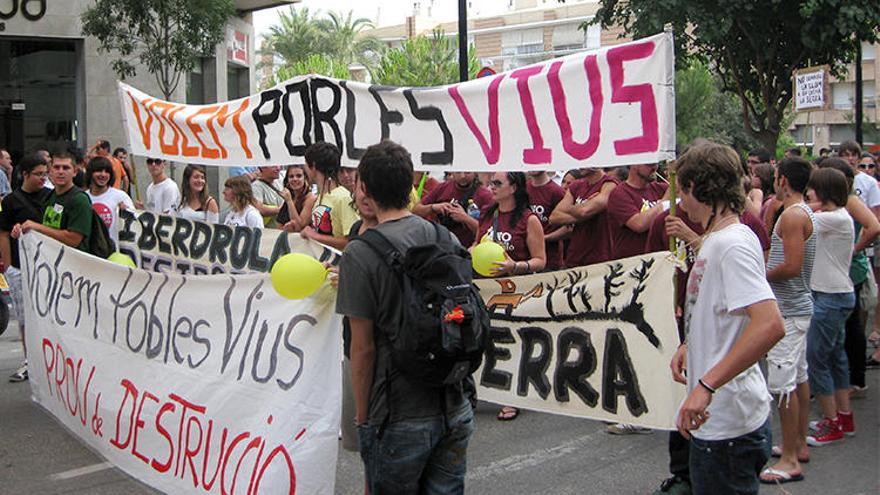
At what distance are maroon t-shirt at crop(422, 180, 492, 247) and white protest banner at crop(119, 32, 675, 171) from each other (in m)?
1.75

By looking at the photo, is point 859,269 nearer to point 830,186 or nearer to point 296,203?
point 830,186

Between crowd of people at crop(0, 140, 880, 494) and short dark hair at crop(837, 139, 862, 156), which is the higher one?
short dark hair at crop(837, 139, 862, 156)

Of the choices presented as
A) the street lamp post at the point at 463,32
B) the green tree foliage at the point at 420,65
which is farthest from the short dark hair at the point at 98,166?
the green tree foliage at the point at 420,65

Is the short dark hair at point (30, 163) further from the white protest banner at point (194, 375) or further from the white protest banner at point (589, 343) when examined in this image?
the white protest banner at point (589, 343)

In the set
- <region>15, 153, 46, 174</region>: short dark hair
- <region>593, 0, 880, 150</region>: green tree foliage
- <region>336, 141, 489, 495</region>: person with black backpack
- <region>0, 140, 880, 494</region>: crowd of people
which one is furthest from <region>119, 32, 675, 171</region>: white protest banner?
<region>593, 0, 880, 150</region>: green tree foliage

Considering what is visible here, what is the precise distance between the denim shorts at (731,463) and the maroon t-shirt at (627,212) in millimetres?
3031

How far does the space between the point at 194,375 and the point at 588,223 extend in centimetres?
318

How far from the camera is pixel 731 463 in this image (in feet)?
10.4

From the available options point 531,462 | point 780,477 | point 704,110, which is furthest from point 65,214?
point 704,110

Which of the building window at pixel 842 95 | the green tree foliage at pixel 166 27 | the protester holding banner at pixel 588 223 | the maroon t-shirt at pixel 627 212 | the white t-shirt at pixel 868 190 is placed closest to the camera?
the maroon t-shirt at pixel 627 212

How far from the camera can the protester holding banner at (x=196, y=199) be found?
8.02 meters

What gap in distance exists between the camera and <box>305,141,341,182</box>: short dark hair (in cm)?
556

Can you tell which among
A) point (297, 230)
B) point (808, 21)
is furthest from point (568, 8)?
point (297, 230)

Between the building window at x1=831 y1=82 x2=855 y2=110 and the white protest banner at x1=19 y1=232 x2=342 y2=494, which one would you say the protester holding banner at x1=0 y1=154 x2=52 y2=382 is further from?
the building window at x1=831 y1=82 x2=855 y2=110
